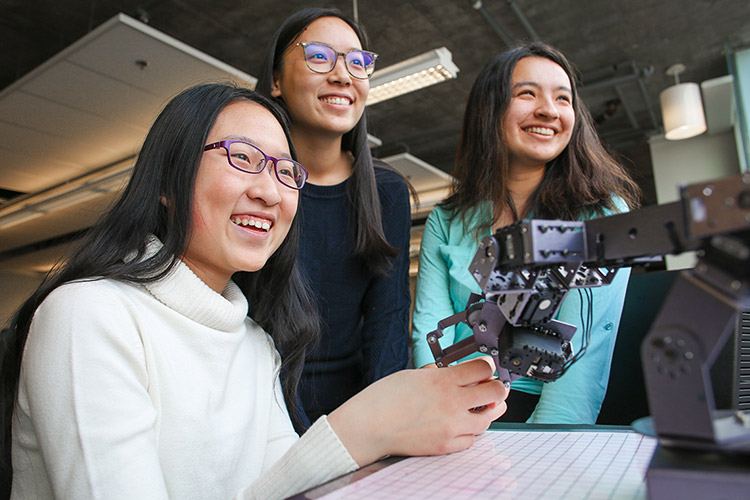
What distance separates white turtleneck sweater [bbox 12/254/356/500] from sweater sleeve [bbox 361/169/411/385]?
19.4 inches

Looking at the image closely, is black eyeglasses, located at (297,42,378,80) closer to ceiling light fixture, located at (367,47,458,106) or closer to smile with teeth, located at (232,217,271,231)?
smile with teeth, located at (232,217,271,231)

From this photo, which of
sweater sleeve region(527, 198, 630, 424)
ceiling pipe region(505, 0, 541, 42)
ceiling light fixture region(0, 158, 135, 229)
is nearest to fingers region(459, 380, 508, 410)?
sweater sleeve region(527, 198, 630, 424)

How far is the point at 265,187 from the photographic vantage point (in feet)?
3.07

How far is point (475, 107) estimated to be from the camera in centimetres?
159

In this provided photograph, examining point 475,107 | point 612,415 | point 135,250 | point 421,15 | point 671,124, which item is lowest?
point 612,415

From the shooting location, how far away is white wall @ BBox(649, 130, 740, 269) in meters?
6.54

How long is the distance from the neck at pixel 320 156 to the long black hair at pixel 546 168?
0.35 m

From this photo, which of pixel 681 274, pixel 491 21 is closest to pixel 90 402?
pixel 681 274

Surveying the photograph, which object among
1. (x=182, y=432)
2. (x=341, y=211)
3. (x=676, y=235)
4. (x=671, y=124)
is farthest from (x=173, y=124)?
(x=671, y=124)

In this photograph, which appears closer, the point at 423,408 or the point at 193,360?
the point at 423,408

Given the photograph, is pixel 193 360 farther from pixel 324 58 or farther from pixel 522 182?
pixel 522 182

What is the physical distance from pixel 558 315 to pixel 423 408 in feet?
2.32

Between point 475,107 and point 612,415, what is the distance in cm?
92

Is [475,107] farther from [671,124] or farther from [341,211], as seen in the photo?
[671,124]
